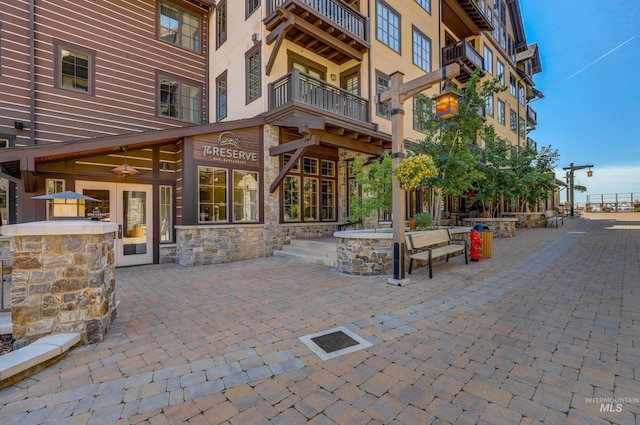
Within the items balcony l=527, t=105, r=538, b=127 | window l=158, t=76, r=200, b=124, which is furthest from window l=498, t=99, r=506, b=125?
window l=158, t=76, r=200, b=124

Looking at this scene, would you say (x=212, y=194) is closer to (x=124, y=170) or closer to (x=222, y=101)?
(x=124, y=170)

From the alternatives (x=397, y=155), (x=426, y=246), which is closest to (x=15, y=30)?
(x=397, y=155)

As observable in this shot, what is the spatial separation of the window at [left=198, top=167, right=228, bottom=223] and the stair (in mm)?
2156

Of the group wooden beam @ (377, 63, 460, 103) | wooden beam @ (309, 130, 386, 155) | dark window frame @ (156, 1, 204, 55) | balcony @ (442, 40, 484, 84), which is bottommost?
wooden beam @ (309, 130, 386, 155)

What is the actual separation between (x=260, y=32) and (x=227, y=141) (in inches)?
148

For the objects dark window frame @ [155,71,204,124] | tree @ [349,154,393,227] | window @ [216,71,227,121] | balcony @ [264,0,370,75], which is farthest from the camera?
window @ [216,71,227,121]

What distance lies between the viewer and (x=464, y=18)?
52.1ft

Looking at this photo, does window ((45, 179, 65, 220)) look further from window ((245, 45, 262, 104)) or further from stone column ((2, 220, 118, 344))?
window ((245, 45, 262, 104))

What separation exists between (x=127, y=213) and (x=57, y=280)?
5.68 metres

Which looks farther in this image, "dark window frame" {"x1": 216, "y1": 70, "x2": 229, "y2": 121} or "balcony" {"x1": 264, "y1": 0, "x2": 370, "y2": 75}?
"dark window frame" {"x1": 216, "y1": 70, "x2": 229, "y2": 121}

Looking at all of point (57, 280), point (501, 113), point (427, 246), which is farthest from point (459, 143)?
point (501, 113)

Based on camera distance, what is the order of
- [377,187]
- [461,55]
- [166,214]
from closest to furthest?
[377,187]
[166,214]
[461,55]

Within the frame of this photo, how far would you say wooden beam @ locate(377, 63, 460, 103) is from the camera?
5148mm

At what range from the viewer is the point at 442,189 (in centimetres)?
888
